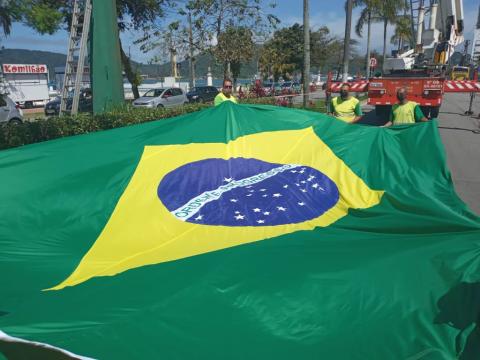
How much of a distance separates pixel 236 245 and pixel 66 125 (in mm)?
5314

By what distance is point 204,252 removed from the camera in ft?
11.2

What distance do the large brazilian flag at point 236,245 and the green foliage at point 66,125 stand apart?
275 centimetres

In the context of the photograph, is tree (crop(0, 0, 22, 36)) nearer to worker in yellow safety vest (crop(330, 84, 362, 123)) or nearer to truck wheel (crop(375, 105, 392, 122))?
worker in yellow safety vest (crop(330, 84, 362, 123))

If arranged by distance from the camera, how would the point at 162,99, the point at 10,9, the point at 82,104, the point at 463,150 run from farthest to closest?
the point at 162,99
the point at 82,104
the point at 10,9
the point at 463,150

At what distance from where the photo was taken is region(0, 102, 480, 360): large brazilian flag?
2.36 meters

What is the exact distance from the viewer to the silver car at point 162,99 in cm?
2430

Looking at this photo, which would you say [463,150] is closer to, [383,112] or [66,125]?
[383,112]

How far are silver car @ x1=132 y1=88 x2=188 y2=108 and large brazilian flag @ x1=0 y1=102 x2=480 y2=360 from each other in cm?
1953

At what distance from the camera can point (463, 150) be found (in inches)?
402

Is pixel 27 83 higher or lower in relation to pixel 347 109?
higher

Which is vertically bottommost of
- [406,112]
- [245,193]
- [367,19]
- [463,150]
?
[463,150]

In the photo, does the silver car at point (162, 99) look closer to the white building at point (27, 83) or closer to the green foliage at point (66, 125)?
the green foliage at point (66, 125)

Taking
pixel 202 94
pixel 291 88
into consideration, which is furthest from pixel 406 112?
pixel 291 88

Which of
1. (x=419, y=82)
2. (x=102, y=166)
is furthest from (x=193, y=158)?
(x=419, y=82)
